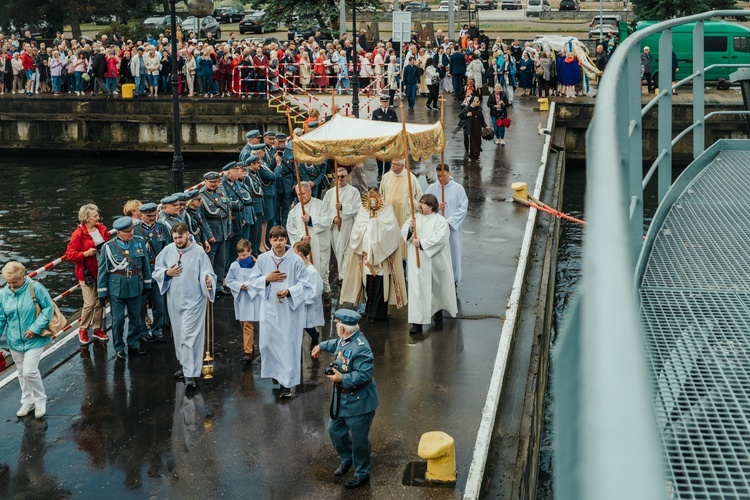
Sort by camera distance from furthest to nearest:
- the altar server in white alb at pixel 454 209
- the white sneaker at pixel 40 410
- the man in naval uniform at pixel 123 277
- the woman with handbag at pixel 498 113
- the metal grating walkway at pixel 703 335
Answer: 1. the woman with handbag at pixel 498 113
2. the altar server in white alb at pixel 454 209
3. the man in naval uniform at pixel 123 277
4. the white sneaker at pixel 40 410
5. the metal grating walkway at pixel 703 335

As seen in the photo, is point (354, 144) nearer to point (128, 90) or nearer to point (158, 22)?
point (128, 90)

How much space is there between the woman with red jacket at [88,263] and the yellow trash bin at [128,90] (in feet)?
79.5

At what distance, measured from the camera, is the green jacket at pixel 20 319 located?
1005 cm

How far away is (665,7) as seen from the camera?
45.7 meters

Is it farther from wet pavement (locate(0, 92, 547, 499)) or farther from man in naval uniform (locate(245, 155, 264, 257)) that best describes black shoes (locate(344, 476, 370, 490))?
man in naval uniform (locate(245, 155, 264, 257))

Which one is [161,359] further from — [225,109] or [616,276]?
[225,109]

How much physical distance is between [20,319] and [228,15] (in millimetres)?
64971

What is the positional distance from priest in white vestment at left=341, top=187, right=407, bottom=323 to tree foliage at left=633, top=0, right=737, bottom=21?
34.8 metres

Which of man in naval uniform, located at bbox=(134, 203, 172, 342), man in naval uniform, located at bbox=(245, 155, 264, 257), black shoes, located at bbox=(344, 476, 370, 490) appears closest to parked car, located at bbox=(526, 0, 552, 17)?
man in naval uniform, located at bbox=(245, 155, 264, 257)

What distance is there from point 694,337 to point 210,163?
32533 millimetres

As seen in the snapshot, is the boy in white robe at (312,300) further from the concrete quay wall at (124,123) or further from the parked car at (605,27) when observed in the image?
the parked car at (605,27)

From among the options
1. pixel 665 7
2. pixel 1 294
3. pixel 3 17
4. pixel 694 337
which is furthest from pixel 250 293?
pixel 3 17

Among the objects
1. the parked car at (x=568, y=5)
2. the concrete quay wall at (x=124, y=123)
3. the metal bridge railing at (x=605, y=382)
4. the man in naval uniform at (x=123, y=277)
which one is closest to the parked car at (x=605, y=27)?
the parked car at (x=568, y=5)

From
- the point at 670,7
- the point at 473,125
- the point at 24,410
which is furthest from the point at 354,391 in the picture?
the point at 670,7
